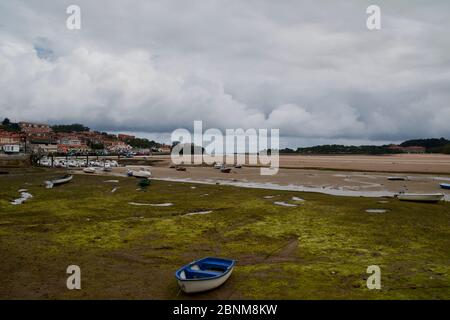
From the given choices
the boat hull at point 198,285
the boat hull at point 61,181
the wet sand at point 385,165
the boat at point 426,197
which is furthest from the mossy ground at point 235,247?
the wet sand at point 385,165

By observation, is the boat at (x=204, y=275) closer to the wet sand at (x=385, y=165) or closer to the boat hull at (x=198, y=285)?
the boat hull at (x=198, y=285)

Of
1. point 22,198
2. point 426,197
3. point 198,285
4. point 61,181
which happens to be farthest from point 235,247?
point 61,181

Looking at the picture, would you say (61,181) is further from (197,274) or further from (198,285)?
(198,285)

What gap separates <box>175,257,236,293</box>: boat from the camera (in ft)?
39.6

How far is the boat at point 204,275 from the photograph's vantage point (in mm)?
12062

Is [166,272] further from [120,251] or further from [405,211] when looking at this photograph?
[405,211]

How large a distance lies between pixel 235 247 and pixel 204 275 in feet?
19.6

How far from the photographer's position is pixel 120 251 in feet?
57.6

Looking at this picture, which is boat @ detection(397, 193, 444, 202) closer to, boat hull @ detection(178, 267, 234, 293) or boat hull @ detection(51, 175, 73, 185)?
boat hull @ detection(178, 267, 234, 293)

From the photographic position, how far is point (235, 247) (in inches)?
731

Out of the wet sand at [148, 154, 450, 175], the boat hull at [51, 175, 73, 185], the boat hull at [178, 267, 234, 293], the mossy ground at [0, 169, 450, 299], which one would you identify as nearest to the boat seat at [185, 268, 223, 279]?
the boat hull at [178, 267, 234, 293]

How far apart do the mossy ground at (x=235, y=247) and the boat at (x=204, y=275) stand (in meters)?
0.41
